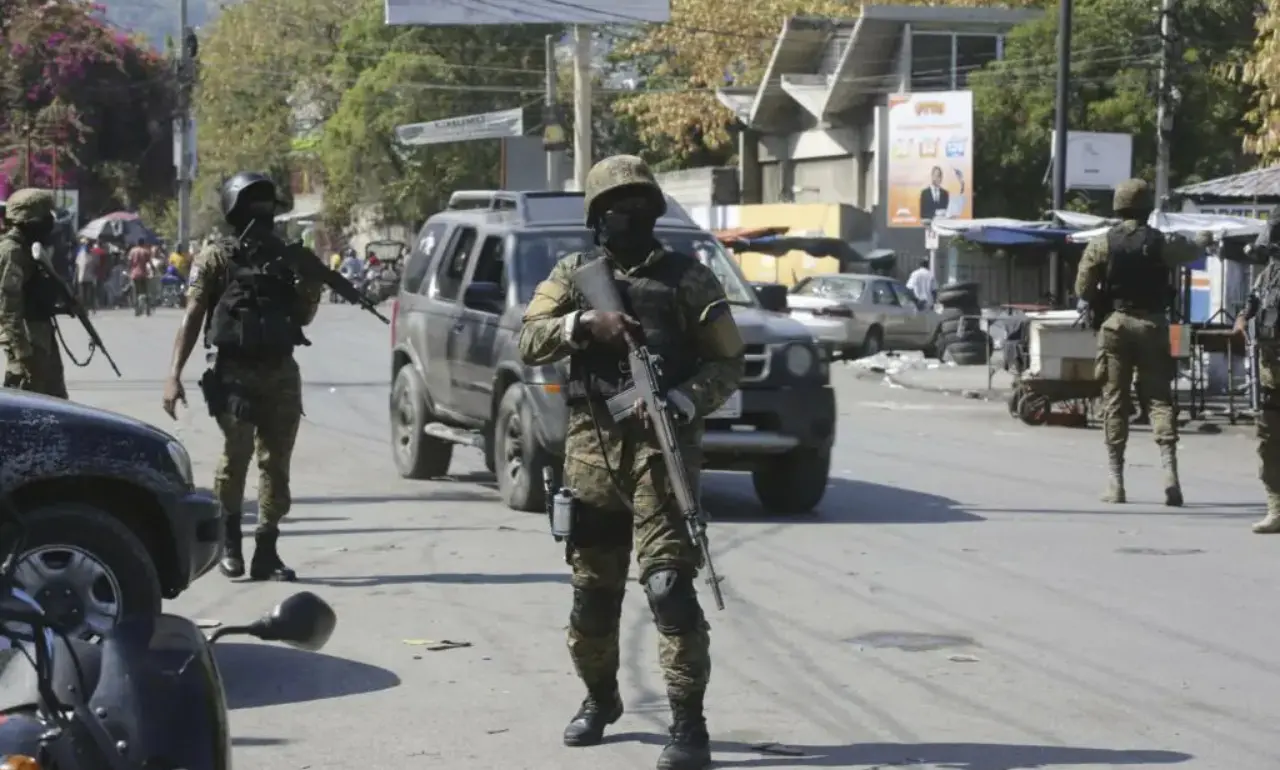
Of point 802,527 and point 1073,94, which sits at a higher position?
point 1073,94

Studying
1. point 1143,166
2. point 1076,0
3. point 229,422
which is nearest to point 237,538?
point 229,422

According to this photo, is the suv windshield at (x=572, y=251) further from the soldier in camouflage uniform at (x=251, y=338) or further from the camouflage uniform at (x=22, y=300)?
the soldier in camouflage uniform at (x=251, y=338)

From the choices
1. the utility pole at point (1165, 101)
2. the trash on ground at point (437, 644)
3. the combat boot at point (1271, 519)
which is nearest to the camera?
the trash on ground at point (437, 644)

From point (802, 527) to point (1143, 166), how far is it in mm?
34932

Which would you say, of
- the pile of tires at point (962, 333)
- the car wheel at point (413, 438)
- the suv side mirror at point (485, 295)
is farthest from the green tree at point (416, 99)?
the suv side mirror at point (485, 295)

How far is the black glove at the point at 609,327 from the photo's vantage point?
625 centimetres

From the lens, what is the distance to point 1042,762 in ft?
21.4

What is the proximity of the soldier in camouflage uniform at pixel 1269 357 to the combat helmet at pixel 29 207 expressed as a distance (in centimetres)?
650

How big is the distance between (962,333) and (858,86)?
1813 cm

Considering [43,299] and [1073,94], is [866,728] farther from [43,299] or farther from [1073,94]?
[1073,94]

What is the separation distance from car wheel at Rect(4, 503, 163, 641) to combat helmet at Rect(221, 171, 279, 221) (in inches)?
109

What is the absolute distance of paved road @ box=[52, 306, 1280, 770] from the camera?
6820 millimetres

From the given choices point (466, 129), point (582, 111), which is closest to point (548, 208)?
point (582, 111)

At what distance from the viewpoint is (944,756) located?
21.6 ft
